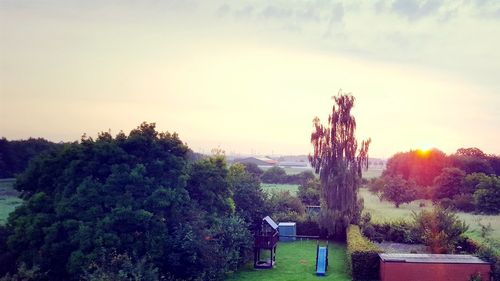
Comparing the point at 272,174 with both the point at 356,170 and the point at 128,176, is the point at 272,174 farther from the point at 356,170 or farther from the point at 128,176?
the point at 128,176

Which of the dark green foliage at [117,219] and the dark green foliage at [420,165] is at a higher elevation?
the dark green foliage at [420,165]

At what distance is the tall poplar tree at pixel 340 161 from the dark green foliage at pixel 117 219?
10860mm

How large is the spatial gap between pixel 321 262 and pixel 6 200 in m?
36.4

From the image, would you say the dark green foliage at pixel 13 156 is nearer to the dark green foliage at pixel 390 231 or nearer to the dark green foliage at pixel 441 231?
the dark green foliage at pixel 390 231

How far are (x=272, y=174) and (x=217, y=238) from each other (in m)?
73.8

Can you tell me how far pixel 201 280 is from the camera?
18594mm

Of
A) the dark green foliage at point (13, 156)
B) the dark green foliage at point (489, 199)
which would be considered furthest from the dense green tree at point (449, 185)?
the dark green foliage at point (13, 156)

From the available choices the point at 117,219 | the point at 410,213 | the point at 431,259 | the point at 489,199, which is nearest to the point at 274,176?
the point at 489,199

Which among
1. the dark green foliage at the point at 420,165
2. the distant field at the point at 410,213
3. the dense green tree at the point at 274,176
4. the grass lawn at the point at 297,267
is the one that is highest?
the dark green foliage at the point at 420,165

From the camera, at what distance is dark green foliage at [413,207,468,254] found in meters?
24.4

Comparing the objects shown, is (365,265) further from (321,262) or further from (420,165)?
(420,165)

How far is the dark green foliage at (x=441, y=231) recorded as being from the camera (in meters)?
24.4

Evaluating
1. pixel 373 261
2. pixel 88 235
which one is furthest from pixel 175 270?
pixel 373 261

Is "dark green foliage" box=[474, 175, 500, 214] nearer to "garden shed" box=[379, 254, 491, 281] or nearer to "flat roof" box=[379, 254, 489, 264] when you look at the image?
"flat roof" box=[379, 254, 489, 264]
